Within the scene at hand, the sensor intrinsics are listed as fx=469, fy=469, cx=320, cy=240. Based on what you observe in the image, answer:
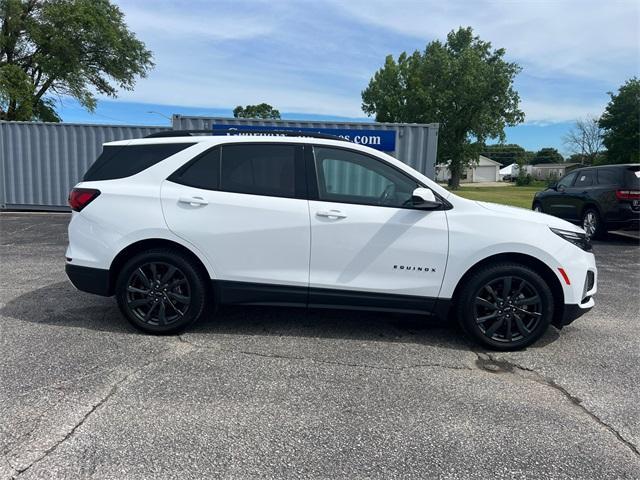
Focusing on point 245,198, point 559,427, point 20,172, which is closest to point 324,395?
point 559,427

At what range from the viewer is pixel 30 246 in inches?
334

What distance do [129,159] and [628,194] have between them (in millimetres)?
10142

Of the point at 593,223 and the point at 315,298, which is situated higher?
the point at 593,223

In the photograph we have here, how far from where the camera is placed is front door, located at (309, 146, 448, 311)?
13.0ft

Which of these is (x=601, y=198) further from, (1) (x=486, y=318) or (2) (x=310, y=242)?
(2) (x=310, y=242)

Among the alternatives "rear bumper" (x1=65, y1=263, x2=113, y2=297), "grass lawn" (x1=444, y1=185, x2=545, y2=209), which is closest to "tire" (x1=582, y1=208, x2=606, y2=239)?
"grass lawn" (x1=444, y1=185, x2=545, y2=209)

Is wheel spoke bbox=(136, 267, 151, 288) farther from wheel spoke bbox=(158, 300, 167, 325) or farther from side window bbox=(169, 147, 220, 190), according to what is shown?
side window bbox=(169, 147, 220, 190)

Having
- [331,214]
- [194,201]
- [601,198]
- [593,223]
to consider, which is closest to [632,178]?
[601,198]

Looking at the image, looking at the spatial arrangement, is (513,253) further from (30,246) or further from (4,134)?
(4,134)

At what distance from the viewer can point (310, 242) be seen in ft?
13.1

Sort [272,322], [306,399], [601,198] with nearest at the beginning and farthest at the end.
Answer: [306,399]
[272,322]
[601,198]

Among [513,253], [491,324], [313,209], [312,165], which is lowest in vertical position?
[491,324]

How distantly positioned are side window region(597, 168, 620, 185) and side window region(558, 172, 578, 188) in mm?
979

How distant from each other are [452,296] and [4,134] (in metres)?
14.3
